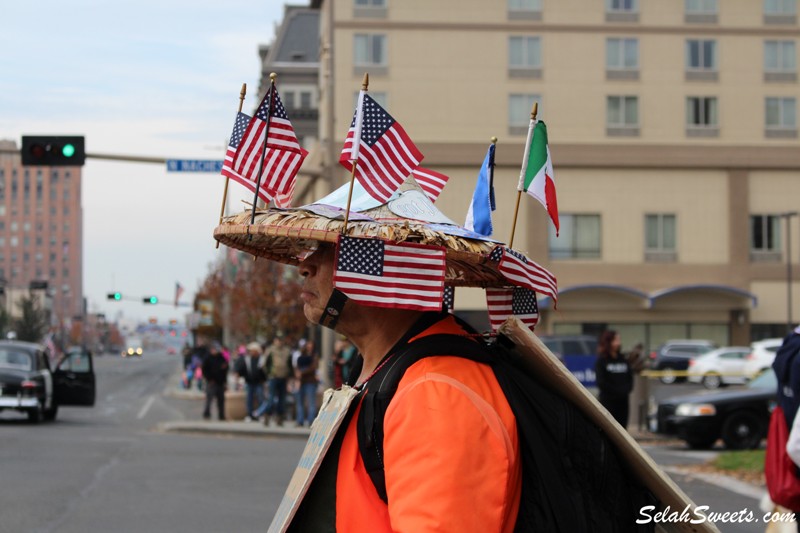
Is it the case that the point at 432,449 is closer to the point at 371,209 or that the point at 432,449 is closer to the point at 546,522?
the point at 546,522

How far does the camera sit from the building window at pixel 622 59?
5038 centimetres

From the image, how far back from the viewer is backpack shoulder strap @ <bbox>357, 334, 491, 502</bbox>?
289cm

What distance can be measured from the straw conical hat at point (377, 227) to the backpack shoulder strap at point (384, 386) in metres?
0.27

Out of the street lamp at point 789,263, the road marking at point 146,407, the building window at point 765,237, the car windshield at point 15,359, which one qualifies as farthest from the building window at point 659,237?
the car windshield at point 15,359

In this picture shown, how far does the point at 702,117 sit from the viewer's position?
5072 centimetres

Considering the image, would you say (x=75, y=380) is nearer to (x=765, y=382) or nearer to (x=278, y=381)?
(x=278, y=381)

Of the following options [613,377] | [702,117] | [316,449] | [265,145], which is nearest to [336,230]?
[265,145]

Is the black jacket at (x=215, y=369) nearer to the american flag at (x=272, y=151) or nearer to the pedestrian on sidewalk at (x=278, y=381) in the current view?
the pedestrian on sidewalk at (x=278, y=381)

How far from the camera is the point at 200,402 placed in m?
40.9

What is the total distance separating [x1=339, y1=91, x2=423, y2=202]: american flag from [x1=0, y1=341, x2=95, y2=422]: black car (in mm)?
21809

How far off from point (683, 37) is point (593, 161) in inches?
267

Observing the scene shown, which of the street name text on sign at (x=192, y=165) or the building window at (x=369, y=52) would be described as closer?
the street name text on sign at (x=192, y=165)

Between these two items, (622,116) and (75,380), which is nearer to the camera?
(75,380)

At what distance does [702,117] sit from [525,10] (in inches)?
349
